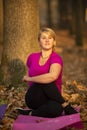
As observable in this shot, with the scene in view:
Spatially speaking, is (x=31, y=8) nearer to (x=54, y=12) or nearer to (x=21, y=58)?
(x=21, y=58)

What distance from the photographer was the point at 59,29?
36656mm

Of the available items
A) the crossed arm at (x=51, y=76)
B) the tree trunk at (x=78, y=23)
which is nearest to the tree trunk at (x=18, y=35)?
the crossed arm at (x=51, y=76)

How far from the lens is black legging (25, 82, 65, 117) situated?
19.5ft

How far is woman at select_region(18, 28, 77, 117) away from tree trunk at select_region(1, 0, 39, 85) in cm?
204

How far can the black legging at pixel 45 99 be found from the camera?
593 centimetres

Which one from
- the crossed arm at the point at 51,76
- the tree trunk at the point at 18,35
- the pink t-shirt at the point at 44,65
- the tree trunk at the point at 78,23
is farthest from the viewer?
the tree trunk at the point at 78,23

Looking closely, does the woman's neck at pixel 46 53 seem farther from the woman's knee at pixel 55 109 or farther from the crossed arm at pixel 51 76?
the woman's knee at pixel 55 109

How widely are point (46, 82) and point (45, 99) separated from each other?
27 centimetres

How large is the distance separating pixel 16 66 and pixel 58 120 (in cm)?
261

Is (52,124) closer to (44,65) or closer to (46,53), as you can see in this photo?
(44,65)

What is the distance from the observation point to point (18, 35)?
8133 mm

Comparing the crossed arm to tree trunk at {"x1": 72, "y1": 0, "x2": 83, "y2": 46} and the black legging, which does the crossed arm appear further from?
tree trunk at {"x1": 72, "y1": 0, "x2": 83, "y2": 46}

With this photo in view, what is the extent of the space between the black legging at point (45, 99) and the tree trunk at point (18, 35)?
2071 mm

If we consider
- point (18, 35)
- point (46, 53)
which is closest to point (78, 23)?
point (18, 35)
